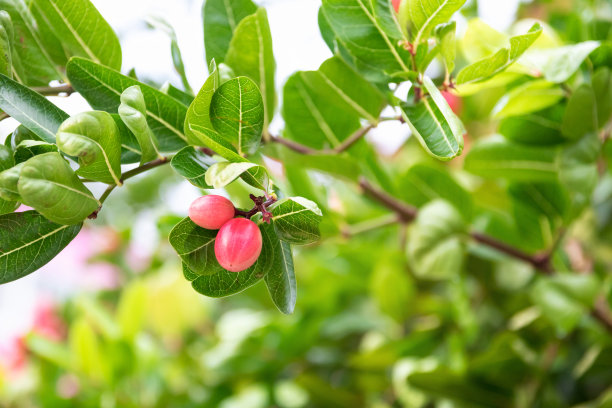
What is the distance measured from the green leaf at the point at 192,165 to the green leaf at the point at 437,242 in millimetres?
355

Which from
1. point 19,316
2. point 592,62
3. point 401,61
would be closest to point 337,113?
point 401,61

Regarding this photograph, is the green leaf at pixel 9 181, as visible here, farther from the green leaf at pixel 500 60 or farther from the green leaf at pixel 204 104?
the green leaf at pixel 500 60

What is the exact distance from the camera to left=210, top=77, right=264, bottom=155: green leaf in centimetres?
36

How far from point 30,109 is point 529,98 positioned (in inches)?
18.2

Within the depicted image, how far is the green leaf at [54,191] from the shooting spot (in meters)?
0.31

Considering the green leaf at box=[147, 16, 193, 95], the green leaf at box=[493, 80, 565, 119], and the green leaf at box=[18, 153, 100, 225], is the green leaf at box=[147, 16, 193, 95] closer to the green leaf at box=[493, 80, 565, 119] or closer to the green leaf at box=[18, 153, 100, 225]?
the green leaf at box=[18, 153, 100, 225]

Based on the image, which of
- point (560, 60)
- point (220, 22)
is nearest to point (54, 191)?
point (220, 22)

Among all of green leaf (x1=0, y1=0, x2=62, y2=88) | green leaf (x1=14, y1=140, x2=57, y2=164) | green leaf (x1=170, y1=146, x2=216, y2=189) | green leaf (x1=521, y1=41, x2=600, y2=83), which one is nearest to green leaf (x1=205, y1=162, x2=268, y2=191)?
green leaf (x1=170, y1=146, x2=216, y2=189)

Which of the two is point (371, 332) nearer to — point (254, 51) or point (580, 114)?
point (580, 114)

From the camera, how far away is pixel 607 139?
646 mm

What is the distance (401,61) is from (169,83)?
0.63 feet

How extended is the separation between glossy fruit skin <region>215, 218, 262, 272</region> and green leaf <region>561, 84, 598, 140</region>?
39 centimetres

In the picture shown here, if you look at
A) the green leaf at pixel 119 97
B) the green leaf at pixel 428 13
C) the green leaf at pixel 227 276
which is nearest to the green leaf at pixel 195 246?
the green leaf at pixel 227 276

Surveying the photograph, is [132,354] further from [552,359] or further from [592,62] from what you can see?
[592,62]
